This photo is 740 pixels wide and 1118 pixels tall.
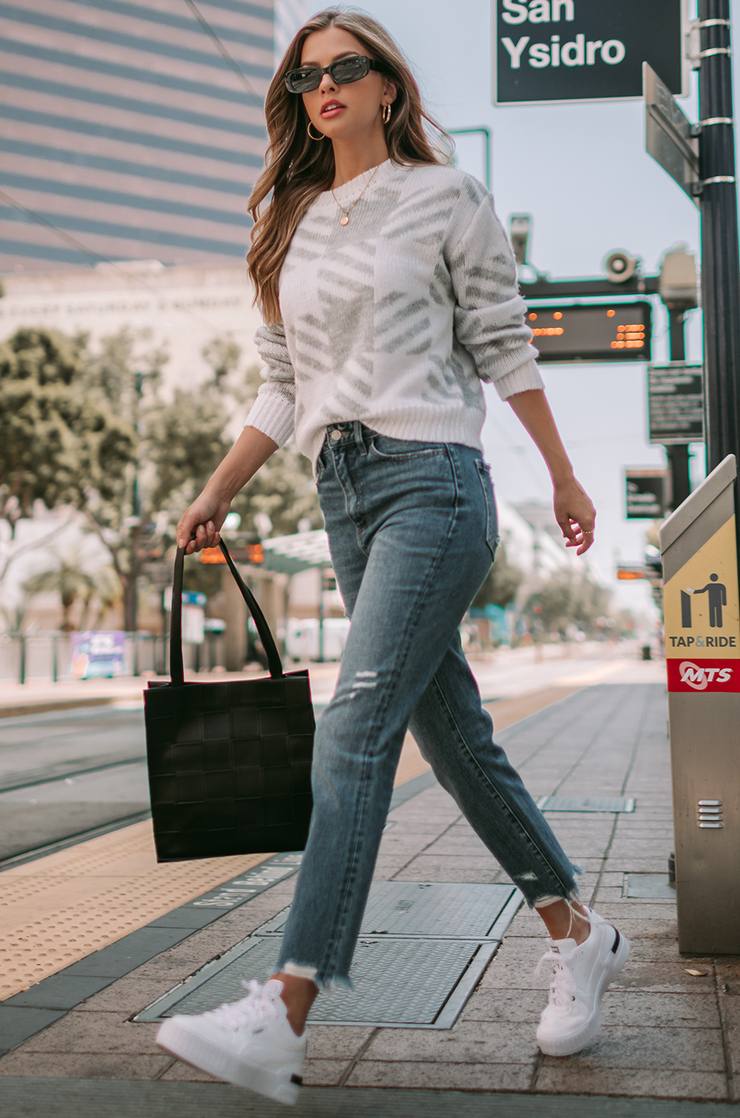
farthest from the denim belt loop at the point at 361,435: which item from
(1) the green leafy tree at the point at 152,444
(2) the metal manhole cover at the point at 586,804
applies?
(1) the green leafy tree at the point at 152,444

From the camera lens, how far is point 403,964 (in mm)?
2904

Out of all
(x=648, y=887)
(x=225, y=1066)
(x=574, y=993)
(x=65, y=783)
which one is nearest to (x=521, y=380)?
(x=574, y=993)

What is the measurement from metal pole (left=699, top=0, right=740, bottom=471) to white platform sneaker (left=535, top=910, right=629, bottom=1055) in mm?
1738

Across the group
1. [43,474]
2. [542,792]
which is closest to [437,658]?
[542,792]

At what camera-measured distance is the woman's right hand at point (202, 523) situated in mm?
2184

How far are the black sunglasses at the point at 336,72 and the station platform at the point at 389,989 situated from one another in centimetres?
185

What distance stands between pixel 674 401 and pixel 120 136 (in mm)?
109705

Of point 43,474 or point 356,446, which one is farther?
point 43,474

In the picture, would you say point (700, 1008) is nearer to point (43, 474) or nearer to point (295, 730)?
point (295, 730)

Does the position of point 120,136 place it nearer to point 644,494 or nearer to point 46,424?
point 46,424

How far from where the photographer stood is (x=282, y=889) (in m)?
3.88

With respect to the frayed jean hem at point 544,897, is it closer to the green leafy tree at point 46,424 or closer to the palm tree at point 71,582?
the green leafy tree at point 46,424

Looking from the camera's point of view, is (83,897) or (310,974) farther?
(83,897)

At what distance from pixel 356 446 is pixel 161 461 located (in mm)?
30169
